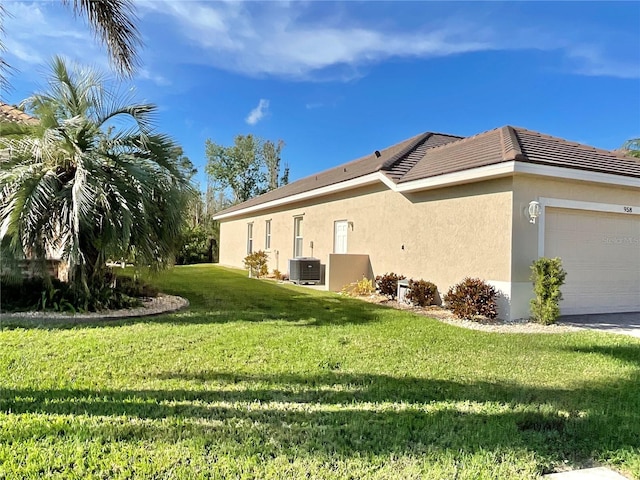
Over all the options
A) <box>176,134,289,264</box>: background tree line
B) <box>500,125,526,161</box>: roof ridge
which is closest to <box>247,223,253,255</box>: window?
<box>500,125,526,161</box>: roof ridge

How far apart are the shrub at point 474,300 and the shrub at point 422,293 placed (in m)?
1.24

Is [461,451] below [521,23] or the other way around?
below

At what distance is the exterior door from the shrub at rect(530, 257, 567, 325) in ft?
25.4

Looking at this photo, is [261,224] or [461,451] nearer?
[461,451]

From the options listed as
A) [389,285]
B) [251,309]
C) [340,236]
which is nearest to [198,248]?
[340,236]

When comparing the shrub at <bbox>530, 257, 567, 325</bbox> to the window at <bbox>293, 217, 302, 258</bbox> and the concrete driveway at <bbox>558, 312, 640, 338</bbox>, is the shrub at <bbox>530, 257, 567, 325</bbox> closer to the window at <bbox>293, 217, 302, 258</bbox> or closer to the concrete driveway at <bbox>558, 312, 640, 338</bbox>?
the concrete driveway at <bbox>558, 312, 640, 338</bbox>

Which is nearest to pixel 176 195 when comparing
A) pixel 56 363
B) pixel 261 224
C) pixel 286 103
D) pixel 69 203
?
pixel 69 203

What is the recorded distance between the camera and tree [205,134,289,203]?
150ft

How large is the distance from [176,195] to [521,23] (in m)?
11.2

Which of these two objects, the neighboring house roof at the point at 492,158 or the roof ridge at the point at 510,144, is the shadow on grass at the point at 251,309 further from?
the roof ridge at the point at 510,144

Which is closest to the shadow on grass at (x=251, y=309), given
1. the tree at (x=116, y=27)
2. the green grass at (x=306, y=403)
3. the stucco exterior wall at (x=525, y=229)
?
the green grass at (x=306, y=403)

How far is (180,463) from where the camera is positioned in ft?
10.1

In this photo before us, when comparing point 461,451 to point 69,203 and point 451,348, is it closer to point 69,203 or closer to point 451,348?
point 451,348

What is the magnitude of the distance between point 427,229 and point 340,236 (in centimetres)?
498
